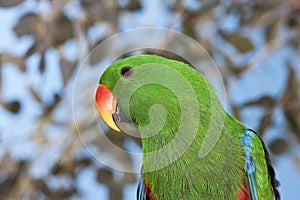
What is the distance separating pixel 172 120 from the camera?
625mm

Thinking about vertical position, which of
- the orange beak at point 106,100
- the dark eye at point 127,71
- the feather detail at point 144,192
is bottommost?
the feather detail at point 144,192

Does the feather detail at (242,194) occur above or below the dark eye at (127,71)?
below

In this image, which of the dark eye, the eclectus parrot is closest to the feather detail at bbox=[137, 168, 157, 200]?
the eclectus parrot

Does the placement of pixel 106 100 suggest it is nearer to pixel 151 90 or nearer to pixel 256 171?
pixel 151 90

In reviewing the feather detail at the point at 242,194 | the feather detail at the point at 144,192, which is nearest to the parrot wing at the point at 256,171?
the feather detail at the point at 242,194

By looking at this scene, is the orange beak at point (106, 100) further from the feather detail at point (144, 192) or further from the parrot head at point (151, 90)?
the feather detail at point (144, 192)

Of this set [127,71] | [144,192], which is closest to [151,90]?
[127,71]

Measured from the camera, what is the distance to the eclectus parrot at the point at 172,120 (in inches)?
24.6

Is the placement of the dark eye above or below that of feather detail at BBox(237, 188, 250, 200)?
above

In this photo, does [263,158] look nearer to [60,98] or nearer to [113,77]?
[113,77]

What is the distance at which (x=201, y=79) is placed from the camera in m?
0.65

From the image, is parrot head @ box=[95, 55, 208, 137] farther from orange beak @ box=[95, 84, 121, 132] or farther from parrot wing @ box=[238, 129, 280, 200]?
parrot wing @ box=[238, 129, 280, 200]

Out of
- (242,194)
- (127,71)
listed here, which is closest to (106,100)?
(127,71)

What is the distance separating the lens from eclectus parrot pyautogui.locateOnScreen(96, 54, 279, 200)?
62cm
